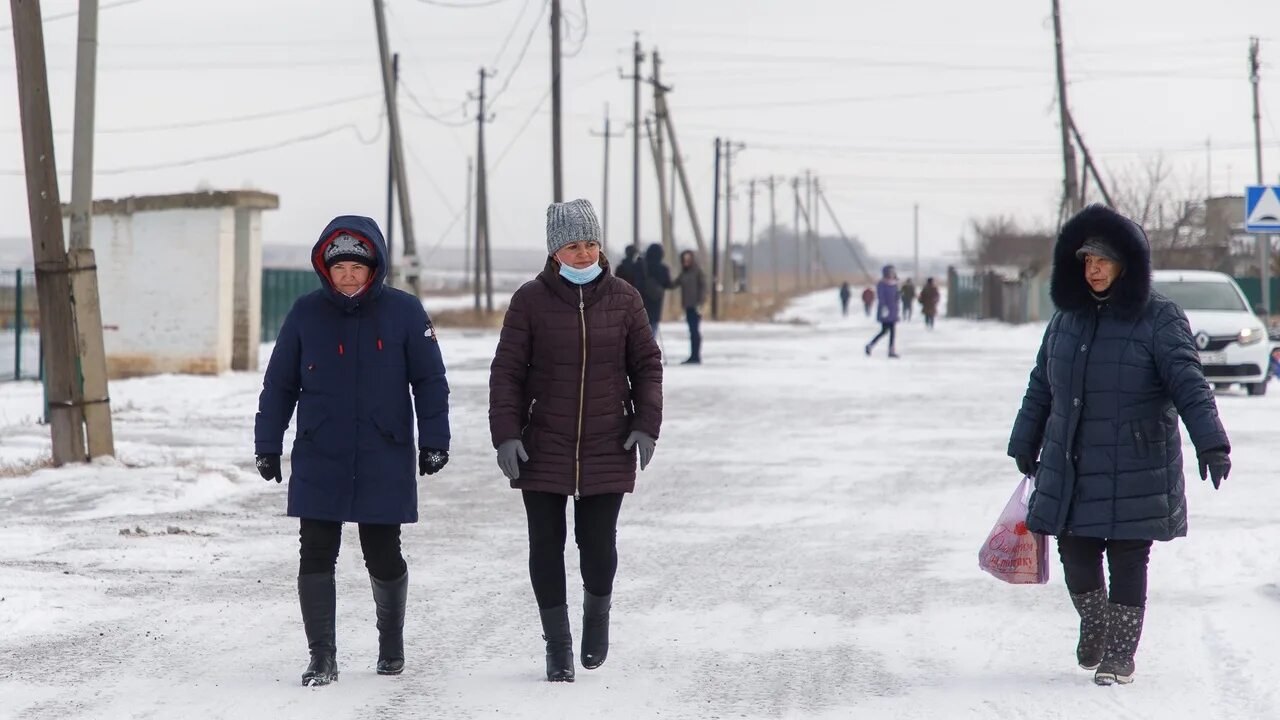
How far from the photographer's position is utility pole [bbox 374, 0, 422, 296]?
32.0 m

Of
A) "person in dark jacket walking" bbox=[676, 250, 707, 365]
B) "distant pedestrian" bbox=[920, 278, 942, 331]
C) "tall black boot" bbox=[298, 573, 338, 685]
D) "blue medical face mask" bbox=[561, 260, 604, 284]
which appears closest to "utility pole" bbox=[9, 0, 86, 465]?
"tall black boot" bbox=[298, 573, 338, 685]

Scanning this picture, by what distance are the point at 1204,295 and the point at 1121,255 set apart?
16.2 meters

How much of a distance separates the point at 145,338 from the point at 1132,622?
18.9 m

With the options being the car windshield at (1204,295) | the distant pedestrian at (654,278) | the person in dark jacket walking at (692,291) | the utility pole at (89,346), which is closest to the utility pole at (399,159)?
the person in dark jacket walking at (692,291)

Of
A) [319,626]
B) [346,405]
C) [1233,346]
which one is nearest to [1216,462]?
[346,405]

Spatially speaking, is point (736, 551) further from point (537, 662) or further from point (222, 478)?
point (222, 478)

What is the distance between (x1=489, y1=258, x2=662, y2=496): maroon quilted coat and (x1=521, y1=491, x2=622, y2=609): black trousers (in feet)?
0.29

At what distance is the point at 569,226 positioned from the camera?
19.1ft

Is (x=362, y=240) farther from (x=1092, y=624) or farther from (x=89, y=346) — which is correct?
(x=89, y=346)

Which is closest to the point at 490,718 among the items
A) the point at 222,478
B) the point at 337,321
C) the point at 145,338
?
the point at 337,321

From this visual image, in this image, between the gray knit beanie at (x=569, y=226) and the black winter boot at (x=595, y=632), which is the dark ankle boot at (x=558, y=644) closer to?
the black winter boot at (x=595, y=632)

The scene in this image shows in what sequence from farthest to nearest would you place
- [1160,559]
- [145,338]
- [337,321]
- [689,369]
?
[689,369] < [145,338] < [1160,559] < [337,321]

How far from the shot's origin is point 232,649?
633cm

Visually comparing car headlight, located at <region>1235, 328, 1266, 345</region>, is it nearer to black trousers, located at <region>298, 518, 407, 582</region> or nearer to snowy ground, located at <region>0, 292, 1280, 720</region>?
snowy ground, located at <region>0, 292, 1280, 720</region>
